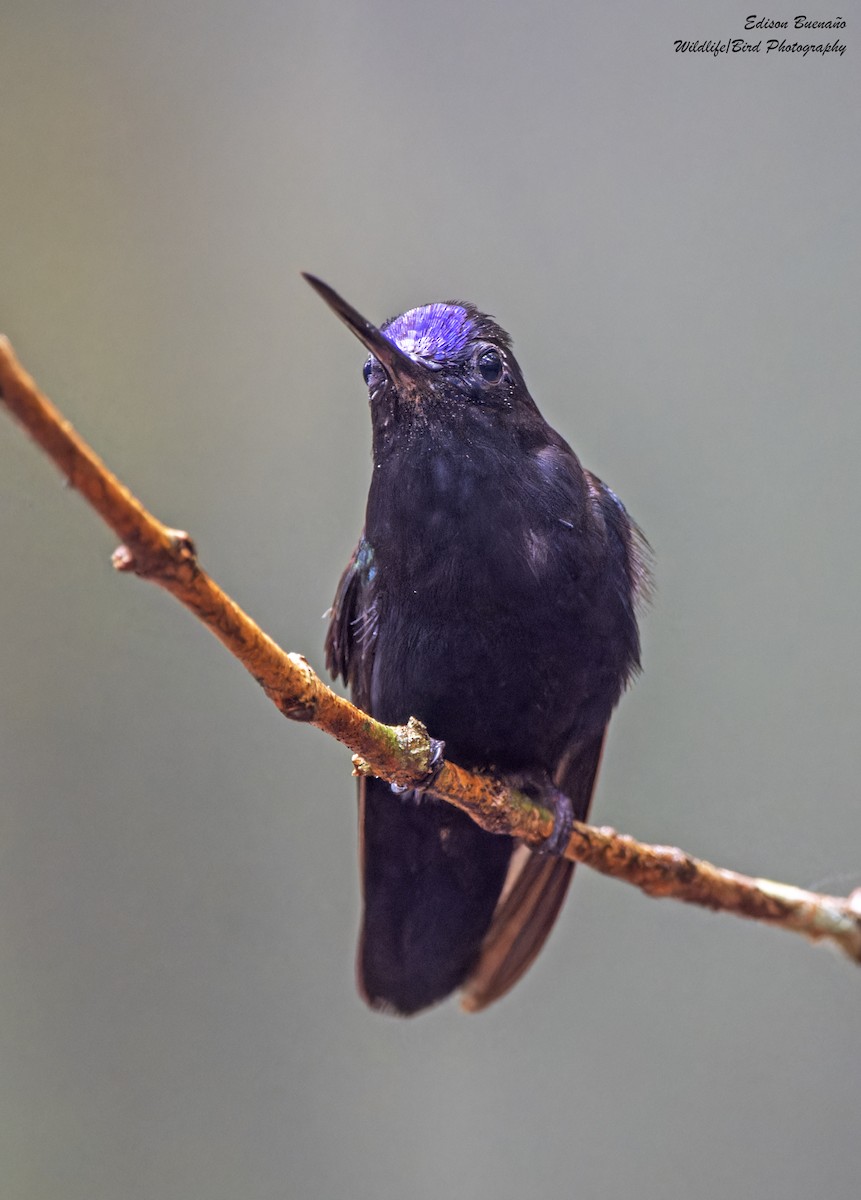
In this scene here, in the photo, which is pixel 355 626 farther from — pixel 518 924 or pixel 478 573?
pixel 518 924

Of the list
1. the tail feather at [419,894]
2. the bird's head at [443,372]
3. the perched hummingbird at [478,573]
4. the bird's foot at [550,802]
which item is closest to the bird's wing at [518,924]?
the tail feather at [419,894]

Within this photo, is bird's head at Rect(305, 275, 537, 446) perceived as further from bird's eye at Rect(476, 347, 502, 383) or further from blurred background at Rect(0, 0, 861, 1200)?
blurred background at Rect(0, 0, 861, 1200)

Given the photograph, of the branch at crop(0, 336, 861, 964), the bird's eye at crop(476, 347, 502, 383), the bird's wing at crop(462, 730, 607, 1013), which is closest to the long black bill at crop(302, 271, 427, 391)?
the bird's eye at crop(476, 347, 502, 383)

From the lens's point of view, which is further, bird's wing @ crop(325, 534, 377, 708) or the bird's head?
bird's wing @ crop(325, 534, 377, 708)

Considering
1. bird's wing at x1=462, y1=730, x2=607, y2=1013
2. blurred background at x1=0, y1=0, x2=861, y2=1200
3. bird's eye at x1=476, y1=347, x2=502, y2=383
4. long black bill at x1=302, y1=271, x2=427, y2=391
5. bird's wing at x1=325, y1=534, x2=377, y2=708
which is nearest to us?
long black bill at x1=302, y1=271, x2=427, y2=391

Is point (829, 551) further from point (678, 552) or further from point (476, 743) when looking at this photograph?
point (476, 743)

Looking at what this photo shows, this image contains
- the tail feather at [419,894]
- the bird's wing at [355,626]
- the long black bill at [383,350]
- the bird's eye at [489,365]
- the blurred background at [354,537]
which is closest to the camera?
the long black bill at [383,350]

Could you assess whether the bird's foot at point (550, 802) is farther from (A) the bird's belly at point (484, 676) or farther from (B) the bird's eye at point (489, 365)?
(B) the bird's eye at point (489, 365)
